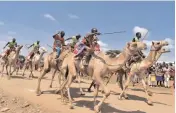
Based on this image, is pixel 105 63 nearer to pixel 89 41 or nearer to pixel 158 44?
pixel 89 41

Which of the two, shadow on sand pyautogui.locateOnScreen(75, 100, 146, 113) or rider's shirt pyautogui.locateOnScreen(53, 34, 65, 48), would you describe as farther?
rider's shirt pyautogui.locateOnScreen(53, 34, 65, 48)

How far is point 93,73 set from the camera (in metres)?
11.8

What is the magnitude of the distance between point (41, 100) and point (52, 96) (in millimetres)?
985

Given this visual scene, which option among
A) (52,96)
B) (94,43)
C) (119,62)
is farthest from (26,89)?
(119,62)

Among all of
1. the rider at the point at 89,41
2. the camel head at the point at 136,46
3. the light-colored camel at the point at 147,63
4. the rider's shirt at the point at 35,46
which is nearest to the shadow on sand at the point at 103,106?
the rider at the point at 89,41

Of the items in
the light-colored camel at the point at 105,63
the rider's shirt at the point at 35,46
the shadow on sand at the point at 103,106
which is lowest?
the shadow on sand at the point at 103,106

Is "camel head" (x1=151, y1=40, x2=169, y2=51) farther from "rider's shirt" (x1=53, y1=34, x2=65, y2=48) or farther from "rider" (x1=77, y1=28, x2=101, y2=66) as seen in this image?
"rider's shirt" (x1=53, y1=34, x2=65, y2=48)

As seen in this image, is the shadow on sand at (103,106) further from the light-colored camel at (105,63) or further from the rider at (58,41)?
the rider at (58,41)

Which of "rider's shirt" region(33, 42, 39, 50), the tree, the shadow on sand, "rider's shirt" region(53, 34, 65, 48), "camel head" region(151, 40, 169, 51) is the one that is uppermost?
"rider's shirt" region(33, 42, 39, 50)

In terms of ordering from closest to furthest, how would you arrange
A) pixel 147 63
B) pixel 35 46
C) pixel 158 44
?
1. pixel 158 44
2. pixel 147 63
3. pixel 35 46

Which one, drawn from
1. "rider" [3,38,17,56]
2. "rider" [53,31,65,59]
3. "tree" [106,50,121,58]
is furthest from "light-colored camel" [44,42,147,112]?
"rider" [3,38,17,56]

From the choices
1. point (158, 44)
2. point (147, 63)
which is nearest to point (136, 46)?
point (158, 44)

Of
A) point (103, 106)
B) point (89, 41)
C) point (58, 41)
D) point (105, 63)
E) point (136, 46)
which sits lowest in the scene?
point (103, 106)

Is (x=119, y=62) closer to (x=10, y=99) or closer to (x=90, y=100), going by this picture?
(x=90, y=100)
